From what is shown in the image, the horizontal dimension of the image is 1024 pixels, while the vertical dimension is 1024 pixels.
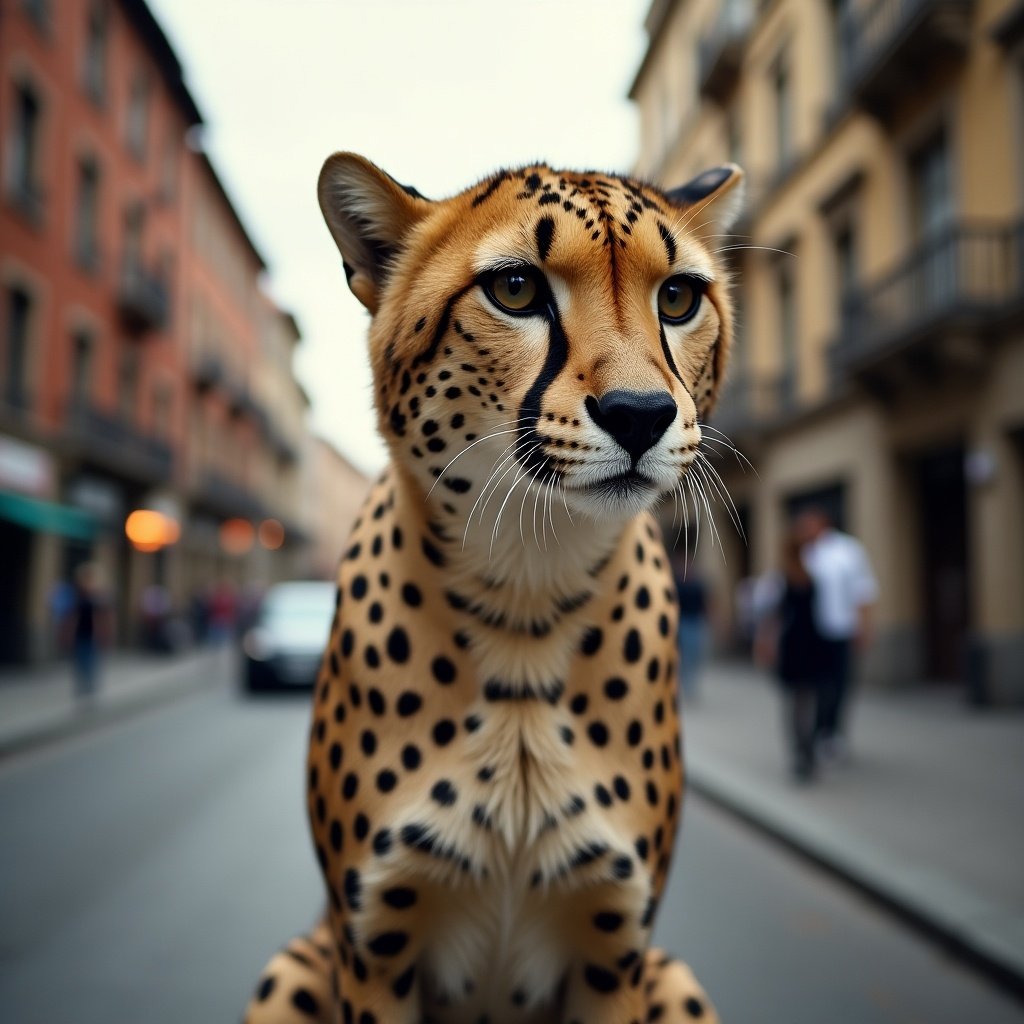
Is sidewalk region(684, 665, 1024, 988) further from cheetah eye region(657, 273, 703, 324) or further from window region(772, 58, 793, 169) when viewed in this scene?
window region(772, 58, 793, 169)

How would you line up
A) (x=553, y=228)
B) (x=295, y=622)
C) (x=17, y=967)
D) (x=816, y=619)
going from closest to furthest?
(x=553, y=228) < (x=17, y=967) < (x=816, y=619) < (x=295, y=622)

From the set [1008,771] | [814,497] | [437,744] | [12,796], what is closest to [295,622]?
[12,796]

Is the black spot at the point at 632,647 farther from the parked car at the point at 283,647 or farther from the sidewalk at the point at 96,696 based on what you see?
the parked car at the point at 283,647

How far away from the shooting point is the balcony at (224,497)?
1308 inches

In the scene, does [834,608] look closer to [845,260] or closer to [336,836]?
[336,836]

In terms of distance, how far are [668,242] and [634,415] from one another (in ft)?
1.12

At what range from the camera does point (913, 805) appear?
638 cm

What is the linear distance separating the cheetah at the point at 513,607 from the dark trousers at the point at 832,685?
6.18 m

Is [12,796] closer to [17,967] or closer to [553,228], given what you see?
[17,967]

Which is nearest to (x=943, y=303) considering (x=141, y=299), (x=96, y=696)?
(x=96, y=696)

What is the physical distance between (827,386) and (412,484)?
16.3 meters

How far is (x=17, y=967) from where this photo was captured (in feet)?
13.1

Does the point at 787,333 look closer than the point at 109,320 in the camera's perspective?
Yes

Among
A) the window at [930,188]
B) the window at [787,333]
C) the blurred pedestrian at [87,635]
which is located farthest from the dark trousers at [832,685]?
the window at [787,333]
